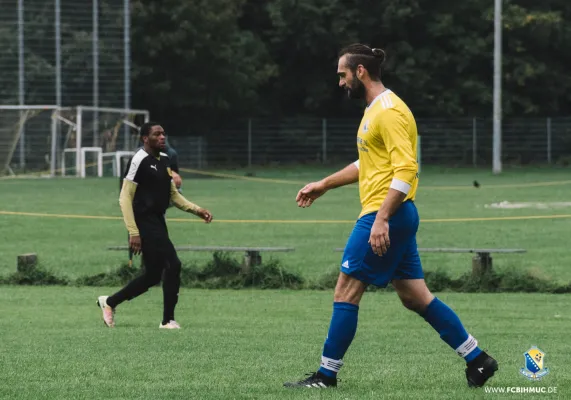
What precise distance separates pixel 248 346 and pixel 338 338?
2.40 meters

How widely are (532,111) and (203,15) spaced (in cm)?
1588

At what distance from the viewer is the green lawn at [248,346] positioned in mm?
7703

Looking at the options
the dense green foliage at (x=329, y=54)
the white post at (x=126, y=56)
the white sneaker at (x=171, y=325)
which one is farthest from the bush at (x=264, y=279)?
the dense green foliage at (x=329, y=54)

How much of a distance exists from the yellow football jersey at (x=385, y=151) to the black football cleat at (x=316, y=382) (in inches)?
38.3

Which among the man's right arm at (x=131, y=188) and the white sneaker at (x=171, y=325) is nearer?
the white sneaker at (x=171, y=325)

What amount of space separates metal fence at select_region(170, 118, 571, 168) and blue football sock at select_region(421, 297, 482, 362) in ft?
168

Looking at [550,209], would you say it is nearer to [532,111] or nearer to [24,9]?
[24,9]

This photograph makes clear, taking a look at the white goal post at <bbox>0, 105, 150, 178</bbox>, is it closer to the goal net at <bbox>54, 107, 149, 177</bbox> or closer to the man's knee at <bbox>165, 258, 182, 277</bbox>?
the goal net at <bbox>54, 107, 149, 177</bbox>

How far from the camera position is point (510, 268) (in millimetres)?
16203

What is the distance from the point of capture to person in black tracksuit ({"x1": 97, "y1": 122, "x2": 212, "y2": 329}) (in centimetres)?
1195

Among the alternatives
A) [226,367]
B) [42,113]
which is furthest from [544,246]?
[42,113]

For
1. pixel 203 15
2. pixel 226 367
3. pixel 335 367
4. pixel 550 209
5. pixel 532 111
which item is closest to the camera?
pixel 335 367

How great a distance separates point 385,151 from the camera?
25.2 feet

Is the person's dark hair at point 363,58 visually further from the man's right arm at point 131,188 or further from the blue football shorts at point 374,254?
the man's right arm at point 131,188
